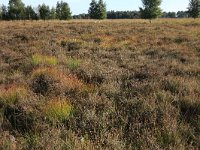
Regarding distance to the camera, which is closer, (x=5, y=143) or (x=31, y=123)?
(x=5, y=143)

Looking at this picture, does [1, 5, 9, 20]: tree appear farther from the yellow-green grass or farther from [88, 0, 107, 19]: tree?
the yellow-green grass

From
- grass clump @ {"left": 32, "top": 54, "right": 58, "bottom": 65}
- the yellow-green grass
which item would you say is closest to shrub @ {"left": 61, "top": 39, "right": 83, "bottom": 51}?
grass clump @ {"left": 32, "top": 54, "right": 58, "bottom": 65}

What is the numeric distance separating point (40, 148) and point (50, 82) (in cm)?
340

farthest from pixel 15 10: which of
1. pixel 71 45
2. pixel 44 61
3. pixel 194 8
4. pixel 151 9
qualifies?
pixel 44 61

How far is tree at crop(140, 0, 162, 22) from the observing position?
5816 centimetres

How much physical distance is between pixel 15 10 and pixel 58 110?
75612 mm

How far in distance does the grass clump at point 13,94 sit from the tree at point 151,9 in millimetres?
53353

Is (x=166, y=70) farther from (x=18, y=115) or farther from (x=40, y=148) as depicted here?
(x=40, y=148)

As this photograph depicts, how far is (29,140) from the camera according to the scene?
434 cm

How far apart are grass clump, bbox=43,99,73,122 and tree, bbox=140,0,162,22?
54273mm

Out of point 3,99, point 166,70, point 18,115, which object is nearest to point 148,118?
point 18,115

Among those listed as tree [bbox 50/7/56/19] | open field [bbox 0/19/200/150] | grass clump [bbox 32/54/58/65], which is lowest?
open field [bbox 0/19/200/150]

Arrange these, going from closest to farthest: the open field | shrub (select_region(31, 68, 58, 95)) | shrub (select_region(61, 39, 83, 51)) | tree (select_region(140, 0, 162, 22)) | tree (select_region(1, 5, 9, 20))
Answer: the open field < shrub (select_region(31, 68, 58, 95)) < shrub (select_region(61, 39, 83, 51)) < tree (select_region(140, 0, 162, 22)) < tree (select_region(1, 5, 9, 20))

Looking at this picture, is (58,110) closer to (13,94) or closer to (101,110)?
(101,110)
